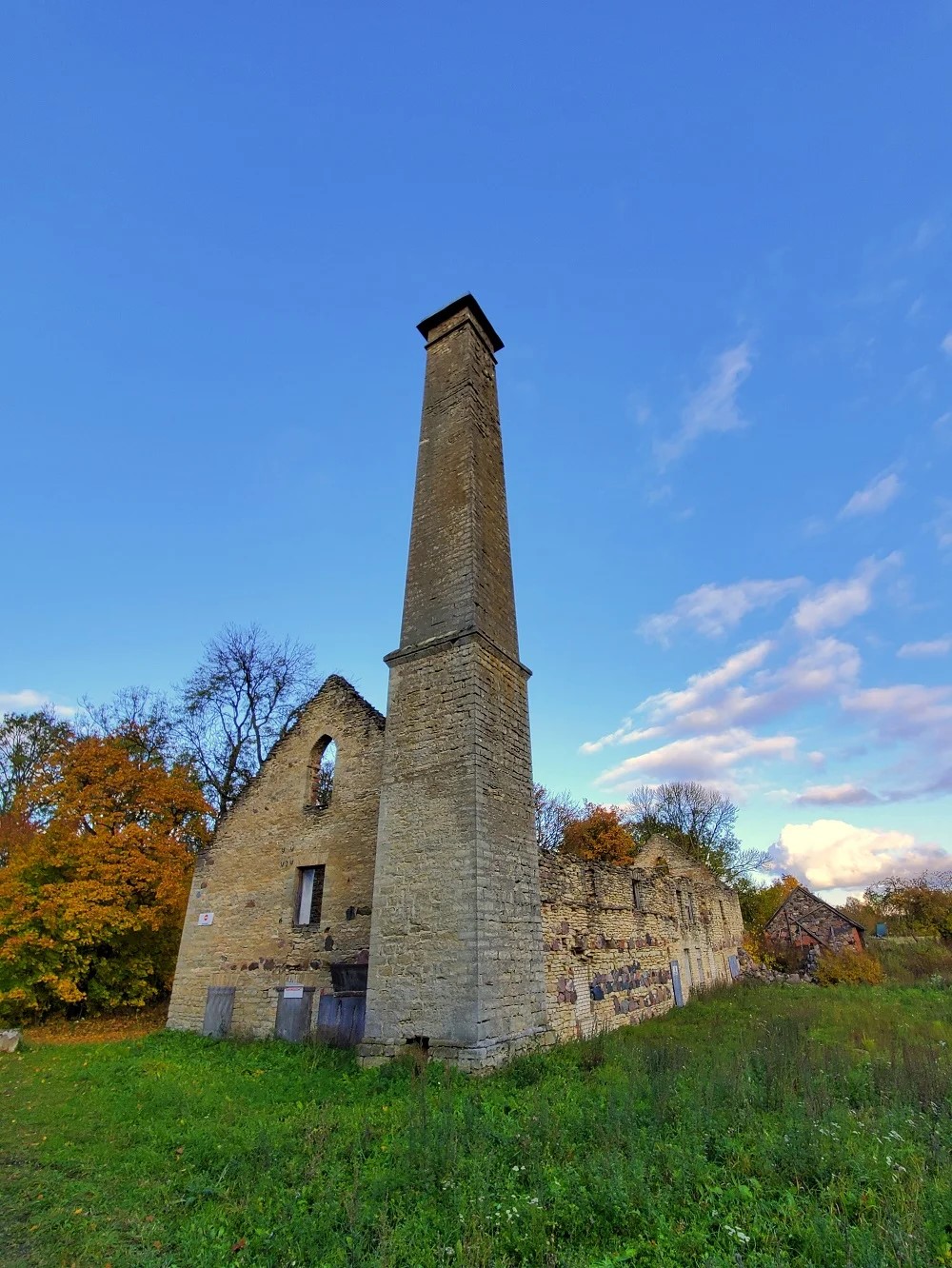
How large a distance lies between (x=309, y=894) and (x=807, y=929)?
24575mm

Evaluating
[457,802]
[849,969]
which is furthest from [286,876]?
[849,969]

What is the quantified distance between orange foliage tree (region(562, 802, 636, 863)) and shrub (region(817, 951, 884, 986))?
1062 cm

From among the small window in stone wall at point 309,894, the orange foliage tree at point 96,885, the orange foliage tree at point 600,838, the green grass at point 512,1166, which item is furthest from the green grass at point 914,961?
the orange foliage tree at point 96,885

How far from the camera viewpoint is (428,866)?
9.45 meters

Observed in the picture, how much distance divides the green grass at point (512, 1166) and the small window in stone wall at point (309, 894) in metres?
4.51

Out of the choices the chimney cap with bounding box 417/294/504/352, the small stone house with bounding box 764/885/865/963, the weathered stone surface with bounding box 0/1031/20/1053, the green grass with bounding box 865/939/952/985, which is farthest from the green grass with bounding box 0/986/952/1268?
the small stone house with bounding box 764/885/865/963

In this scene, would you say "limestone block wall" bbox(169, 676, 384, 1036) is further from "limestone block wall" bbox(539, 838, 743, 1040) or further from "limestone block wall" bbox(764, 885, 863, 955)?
"limestone block wall" bbox(764, 885, 863, 955)

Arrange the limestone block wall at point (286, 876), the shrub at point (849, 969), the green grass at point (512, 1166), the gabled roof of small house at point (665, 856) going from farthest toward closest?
the gabled roof of small house at point (665, 856)
the shrub at point (849, 969)
the limestone block wall at point (286, 876)
the green grass at point (512, 1166)

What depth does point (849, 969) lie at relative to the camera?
888 inches

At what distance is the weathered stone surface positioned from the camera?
1284 centimetres

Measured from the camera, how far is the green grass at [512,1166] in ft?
12.6

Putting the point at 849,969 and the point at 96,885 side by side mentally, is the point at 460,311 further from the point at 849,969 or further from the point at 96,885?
the point at 849,969

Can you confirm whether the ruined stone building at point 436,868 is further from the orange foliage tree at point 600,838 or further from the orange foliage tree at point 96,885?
the orange foliage tree at point 600,838

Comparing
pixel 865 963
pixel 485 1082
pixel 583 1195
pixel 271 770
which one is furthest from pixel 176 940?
pixel 865 963
